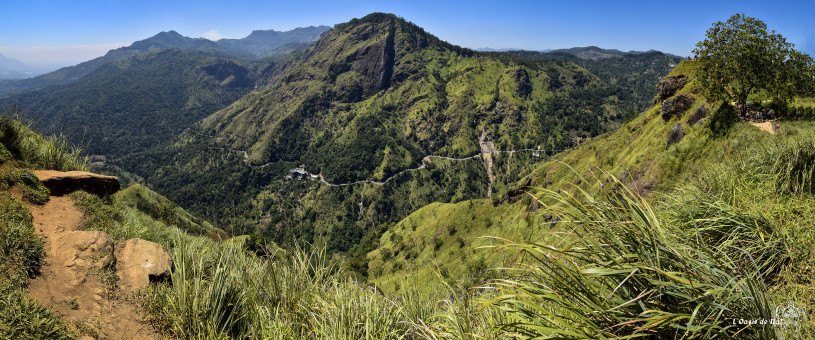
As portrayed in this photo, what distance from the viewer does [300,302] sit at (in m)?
5.21

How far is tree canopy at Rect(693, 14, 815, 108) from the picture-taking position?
1638 cm

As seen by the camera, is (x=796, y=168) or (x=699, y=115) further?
(x=699, y=115)

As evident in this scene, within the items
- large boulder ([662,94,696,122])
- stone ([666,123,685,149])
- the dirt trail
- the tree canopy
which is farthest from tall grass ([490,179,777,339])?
large boulder ([662,94,696,122])

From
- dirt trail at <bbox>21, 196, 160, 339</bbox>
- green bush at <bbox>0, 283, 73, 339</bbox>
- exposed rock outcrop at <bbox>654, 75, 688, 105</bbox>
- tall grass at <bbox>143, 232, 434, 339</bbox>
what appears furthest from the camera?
exposed rock outcrop at <bbox>654, 75, 688, 105</bbox>

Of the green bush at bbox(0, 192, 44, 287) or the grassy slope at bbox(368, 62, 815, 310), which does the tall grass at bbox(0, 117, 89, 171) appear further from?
the grassy slope at bbox(368, 62, 815, 310)

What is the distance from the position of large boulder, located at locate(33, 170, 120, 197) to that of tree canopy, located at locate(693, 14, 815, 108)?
3017cm

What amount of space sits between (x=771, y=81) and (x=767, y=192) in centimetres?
1809

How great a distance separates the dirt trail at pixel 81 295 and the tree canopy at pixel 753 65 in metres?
27.3

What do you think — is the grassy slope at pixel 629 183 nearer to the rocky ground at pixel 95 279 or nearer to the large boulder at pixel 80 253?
the rocky ground at pixel 95 279

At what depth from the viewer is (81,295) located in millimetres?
5438

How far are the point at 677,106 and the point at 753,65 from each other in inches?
664

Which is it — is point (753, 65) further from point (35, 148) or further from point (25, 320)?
point (35, 148)

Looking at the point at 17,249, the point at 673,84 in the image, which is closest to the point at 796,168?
the point at 17,249

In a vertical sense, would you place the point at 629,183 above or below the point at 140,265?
below
